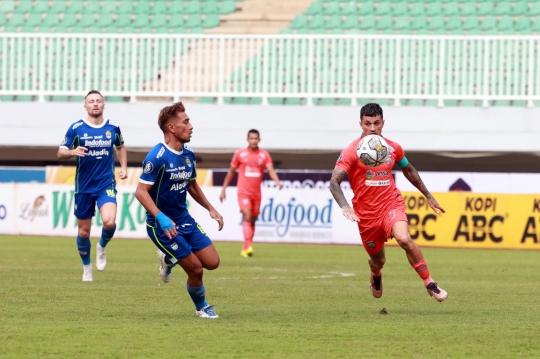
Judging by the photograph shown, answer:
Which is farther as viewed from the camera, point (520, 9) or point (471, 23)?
point (520, 9)

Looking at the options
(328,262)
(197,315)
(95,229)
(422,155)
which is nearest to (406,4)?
(422,155)

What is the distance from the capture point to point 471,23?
2603 centimetres

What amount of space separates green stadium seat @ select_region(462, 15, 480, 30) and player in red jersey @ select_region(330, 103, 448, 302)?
17.2 meters

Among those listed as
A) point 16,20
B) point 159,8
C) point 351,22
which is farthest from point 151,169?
point 16,20

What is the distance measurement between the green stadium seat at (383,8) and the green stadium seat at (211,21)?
4.38 meters

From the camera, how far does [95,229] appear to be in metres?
22.6

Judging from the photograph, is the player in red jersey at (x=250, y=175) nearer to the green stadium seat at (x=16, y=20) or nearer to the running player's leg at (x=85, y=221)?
the running player's leg at (x=85, y=221)

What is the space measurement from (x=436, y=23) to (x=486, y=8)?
4.76 ft

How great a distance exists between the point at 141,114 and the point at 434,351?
18.2 m

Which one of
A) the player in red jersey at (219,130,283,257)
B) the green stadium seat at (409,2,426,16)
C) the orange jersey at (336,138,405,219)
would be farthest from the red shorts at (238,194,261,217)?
the green stadium seat at (409,2,426,16)

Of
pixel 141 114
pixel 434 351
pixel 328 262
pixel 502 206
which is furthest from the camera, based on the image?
pixel 141 114

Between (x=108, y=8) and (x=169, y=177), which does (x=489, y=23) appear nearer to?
(x=108, y=8)

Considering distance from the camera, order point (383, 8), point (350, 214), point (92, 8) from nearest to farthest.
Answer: point (350, 214), point (383, 8), point (92, 8)

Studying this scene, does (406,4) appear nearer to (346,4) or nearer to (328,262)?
(346,4)
